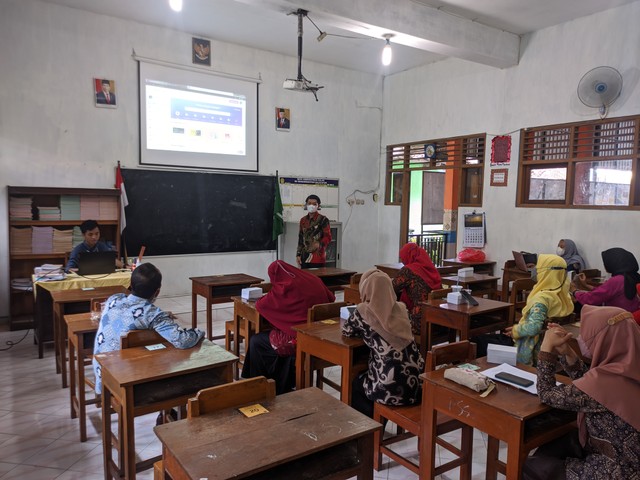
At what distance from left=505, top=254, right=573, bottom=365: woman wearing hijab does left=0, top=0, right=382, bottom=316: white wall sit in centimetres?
485

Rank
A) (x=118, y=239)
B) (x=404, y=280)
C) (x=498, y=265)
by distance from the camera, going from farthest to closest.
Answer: (x=498, y=265) → (x=118, y=239) → (x=404, y=280)

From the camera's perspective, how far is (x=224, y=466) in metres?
1.27

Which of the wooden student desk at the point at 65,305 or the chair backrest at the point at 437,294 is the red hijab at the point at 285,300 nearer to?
the chair backrest at the point at 437,294

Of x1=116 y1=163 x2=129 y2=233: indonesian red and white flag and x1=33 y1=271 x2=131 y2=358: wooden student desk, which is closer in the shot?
x1=33 y1=271 x2=131 y2=358: wooden student desk

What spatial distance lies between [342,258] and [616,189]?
167 inches

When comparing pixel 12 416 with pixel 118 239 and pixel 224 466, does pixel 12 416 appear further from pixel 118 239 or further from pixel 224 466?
pixel 118 239

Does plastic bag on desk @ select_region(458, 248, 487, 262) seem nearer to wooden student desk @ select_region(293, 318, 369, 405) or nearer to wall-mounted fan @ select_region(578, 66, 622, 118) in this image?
wall-mounted fan @ select_region(578, 66, 622, 118)

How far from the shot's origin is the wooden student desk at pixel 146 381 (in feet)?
6.26

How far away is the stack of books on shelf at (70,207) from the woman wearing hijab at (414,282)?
12.6 feet

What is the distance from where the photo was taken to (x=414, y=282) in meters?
3.71

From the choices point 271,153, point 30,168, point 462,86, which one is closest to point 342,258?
point 271,153

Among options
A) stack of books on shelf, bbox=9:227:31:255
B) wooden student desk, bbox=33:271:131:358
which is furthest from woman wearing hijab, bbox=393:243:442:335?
stack of books on shelf, bbox=9:227:31:255

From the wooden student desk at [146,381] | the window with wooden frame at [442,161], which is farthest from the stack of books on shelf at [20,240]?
the window with wooden frame at [442,161]

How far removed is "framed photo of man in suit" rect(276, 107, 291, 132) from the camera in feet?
23.6
